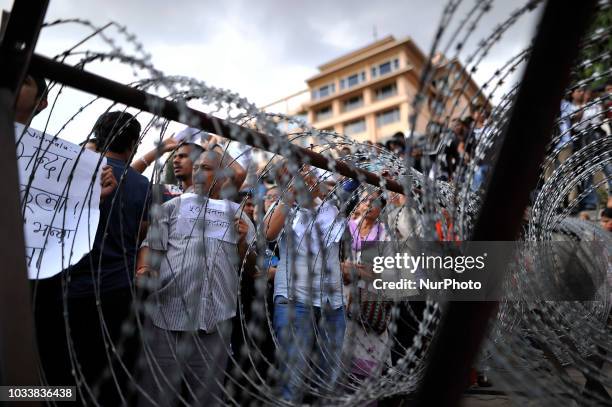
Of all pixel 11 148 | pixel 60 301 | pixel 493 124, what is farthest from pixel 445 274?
pixel 60 301

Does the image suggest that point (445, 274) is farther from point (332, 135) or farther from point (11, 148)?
point (11, 148)

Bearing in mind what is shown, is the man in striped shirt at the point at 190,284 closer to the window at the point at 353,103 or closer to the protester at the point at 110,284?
the protester at the point at 110,284

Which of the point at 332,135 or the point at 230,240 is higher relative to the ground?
the point at 332,135

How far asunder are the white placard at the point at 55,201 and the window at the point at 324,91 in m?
Result: 57.8

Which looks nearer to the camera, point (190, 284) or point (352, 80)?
point (190, 284)

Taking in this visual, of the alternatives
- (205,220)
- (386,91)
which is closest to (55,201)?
(205,220)

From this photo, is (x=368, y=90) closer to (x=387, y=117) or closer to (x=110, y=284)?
(x=387, y=117)

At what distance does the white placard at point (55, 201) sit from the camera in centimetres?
201

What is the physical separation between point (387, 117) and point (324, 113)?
11.2 metres

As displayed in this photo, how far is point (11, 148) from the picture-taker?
4.52 ft

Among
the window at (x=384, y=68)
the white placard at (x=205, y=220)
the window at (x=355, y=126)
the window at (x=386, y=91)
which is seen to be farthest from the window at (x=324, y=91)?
the white placard at (x=205, y=220)

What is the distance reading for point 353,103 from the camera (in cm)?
5528

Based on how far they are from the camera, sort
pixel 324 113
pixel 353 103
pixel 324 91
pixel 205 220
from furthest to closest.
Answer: pixel 324 91 < pixel 324 113 < pixel 353 103 < pixel 205 220

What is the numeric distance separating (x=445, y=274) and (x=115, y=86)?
4.78ft
